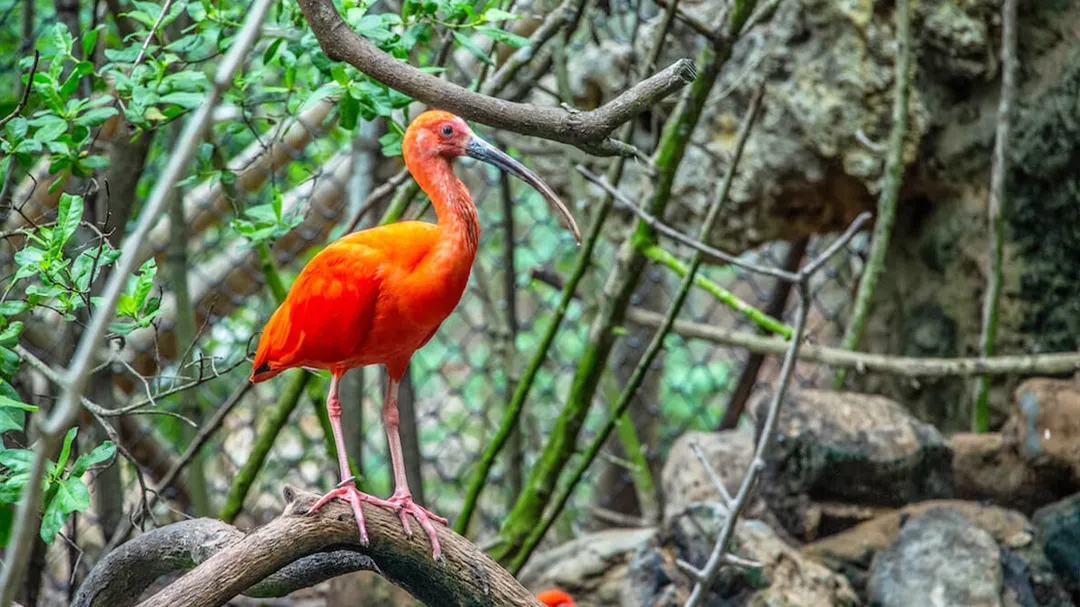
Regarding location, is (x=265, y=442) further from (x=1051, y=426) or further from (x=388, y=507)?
(x=1051, y=426)

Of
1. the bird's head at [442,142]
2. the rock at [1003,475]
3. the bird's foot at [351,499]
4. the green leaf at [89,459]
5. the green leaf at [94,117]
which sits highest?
the green leaf at [94,117]

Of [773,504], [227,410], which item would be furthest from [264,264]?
[773,504]

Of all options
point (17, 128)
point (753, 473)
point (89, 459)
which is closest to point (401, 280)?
point (89, 459)

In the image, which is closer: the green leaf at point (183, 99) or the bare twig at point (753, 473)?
the green leaf at point (183, 99)

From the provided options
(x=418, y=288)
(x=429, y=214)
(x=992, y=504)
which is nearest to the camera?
(x=418, y=288)

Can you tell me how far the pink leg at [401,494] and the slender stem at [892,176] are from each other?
51.4 inches

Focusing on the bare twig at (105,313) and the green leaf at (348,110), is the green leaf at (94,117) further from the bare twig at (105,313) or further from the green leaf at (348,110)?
the bare twig at (105,313)

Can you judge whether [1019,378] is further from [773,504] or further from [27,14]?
[27,14]

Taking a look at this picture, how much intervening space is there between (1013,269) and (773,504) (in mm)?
787

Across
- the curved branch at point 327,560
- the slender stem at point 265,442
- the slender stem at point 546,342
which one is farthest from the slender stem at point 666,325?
the curved branch at point 327,560

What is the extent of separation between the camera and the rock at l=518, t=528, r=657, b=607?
2848 millimetres

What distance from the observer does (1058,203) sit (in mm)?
2650

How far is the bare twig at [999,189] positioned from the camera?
8.34 feet

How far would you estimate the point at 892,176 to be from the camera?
8.53 feet
